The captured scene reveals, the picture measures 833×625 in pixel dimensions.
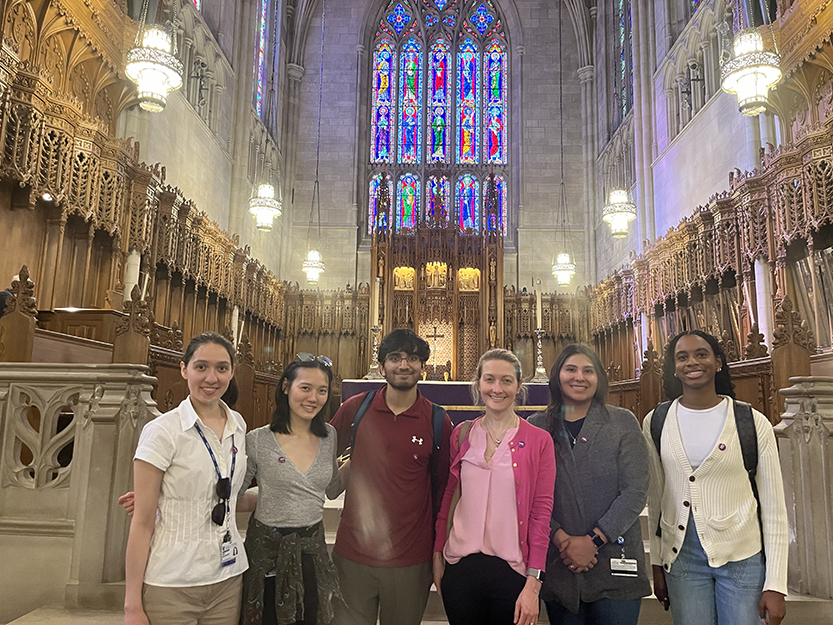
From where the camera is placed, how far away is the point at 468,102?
1881 cm

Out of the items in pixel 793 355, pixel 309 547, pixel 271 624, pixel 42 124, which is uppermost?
pixel 42 124

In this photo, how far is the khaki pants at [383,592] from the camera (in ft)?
7.36

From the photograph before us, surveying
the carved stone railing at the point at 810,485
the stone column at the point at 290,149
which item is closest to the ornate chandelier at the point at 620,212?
the carved stone railing at the point at 810,485

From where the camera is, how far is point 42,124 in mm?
6375

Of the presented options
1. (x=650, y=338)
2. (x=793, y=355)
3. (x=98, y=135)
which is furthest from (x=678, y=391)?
(x=650, y=338)

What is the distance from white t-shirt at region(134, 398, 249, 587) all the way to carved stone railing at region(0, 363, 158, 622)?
4.90ft

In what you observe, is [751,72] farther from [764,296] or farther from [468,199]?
[468,199]

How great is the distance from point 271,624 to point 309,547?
0.29m

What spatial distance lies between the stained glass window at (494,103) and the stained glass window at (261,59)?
6.82 m

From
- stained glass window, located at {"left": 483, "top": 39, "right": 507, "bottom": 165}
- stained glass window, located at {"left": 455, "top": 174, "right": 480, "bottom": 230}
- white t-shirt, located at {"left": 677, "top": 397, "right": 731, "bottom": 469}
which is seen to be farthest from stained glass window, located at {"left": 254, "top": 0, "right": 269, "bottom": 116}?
white t-shirt, located at {"left": 677, "top": 397, "right": 731, "bottom": 469}

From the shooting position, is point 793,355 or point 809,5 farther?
point 809,5

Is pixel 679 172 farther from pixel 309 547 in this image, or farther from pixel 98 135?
pixel 309 547

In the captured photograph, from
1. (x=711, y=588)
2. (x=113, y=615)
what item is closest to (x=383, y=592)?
(x=711, y=588)

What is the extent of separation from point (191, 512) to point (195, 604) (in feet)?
0.95
